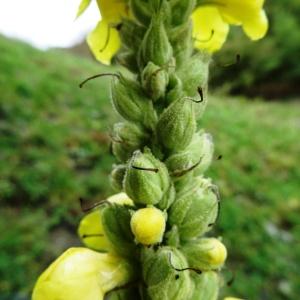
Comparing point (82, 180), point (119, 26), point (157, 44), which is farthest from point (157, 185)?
point (82, 180)

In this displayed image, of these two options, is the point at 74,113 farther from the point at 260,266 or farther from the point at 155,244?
the point at 155,244

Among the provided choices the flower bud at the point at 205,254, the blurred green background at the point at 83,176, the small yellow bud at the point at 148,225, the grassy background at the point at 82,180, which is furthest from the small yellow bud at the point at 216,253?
the grassy background at the point at 82,180

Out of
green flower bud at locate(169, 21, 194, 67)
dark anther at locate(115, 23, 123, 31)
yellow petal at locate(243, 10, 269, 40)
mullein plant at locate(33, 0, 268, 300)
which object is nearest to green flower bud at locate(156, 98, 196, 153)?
mullein plant at locate(33, 0, 268, 300)

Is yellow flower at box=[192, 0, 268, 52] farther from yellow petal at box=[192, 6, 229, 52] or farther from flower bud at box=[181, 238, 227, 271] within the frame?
flower bud at box=[181, 238, 227, 271]

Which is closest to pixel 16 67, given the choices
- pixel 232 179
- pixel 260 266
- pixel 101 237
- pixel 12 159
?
pixel 12 159

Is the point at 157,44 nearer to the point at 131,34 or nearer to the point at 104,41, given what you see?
the point at 131,34

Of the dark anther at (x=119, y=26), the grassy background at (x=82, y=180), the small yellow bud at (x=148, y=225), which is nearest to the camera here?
the small yellow bud at (x=148, y=225)

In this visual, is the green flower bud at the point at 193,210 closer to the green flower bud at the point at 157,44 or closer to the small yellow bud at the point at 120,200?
the small yellow bud at the point at 120,200

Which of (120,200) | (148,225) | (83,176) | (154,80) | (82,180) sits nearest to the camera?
(148,225)
